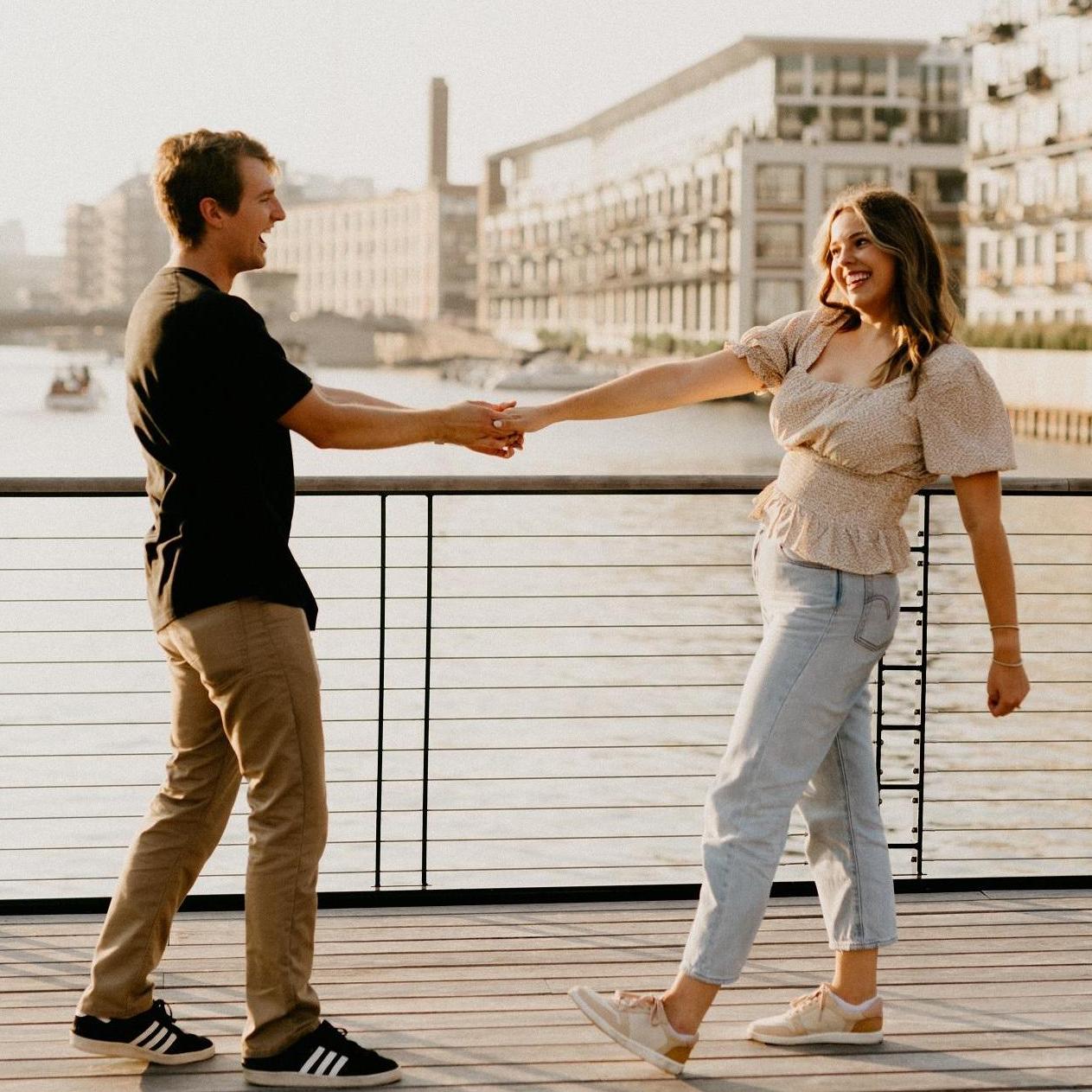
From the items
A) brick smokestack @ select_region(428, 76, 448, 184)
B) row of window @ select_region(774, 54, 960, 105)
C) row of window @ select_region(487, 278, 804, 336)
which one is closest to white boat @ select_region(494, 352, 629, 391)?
row of window @ select_region(487, 278, 804, 336)

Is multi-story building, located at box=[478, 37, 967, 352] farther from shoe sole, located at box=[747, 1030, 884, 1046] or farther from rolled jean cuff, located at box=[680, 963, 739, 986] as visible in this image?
rolled jean cuff, located at box=[680, 963, 739, 986]

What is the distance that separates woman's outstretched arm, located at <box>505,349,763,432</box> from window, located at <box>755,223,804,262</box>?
67178mm

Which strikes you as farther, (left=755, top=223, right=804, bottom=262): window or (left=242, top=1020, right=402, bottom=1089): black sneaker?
(left=755, top=223, right=804, bottom=262): window

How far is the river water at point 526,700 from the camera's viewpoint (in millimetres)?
6324

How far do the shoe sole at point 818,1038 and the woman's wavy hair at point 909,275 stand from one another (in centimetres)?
113

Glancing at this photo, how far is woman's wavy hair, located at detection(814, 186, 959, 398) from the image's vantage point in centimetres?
297

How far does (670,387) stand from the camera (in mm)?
3211

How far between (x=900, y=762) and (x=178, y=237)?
11.7 m

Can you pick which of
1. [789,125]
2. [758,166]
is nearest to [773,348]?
[758,166]

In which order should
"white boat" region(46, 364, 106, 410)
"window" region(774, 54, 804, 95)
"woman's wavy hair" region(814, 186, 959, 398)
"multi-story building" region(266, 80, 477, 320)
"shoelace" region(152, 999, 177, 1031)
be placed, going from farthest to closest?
"multi-story building" region(266, 80, 477, 320) → "window" region(774, 54, 804, 95) → "white boat" region(46, 364, 106, 410) → "shoelace" region(152, 999, 177, 1031) → "woman's wavy hair" region(814, 186, 959, 398)

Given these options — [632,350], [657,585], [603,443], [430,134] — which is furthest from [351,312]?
[657,585]

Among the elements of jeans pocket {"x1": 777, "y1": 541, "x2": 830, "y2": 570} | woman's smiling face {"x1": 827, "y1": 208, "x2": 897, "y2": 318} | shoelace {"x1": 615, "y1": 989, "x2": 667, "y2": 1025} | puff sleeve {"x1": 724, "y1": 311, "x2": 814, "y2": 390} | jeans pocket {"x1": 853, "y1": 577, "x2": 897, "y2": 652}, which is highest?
woman's smiling face {"x1": 827, "y1": 208, "x2": 897, "y2": 318}

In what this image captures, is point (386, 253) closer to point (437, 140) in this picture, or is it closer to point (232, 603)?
point (437, 140)

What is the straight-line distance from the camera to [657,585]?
22.8 m
